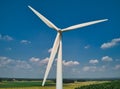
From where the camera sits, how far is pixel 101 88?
171 ft

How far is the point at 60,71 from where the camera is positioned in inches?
1082

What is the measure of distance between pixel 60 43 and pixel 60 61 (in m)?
1.89

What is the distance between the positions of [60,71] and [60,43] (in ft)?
9.48

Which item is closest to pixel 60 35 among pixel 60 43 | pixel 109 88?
pixel 60 43

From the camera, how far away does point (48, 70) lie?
Answer: 27.8 m

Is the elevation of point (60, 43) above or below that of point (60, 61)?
above

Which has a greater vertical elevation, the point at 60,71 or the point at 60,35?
the point at 60,35

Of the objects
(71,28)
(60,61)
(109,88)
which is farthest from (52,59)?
(109,88)

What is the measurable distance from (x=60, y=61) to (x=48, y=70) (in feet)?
4.88

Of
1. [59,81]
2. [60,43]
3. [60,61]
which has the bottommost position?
[59,81]

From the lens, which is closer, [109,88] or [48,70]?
[48,70]

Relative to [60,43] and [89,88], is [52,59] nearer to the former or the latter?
[60,43]

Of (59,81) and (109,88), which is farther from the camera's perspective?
(109,88)

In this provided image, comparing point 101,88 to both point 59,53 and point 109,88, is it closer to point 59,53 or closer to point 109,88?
point 109,88
